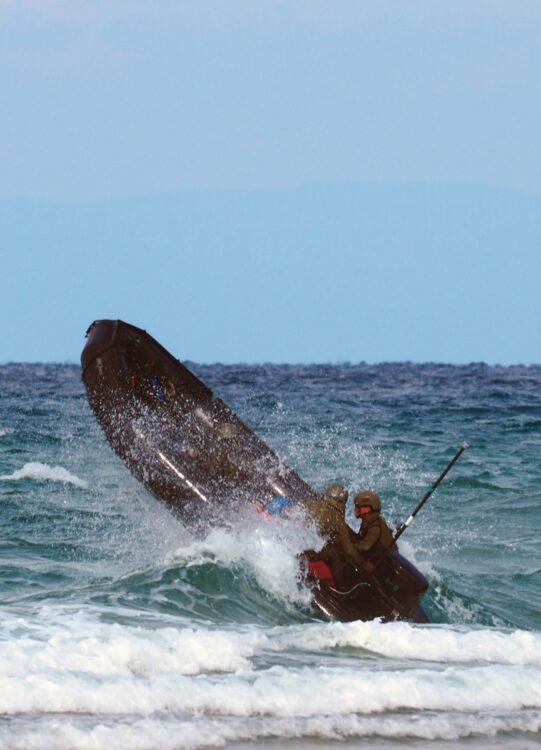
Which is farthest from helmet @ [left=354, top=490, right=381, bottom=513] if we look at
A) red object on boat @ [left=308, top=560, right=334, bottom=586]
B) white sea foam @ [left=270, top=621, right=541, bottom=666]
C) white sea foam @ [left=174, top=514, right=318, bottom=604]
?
white sea foam @ [left=270, top=621, right=541, bottom=666]

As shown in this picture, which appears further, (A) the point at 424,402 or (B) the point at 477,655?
(A) the point at 424,402

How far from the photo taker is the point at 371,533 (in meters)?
→ 12.2

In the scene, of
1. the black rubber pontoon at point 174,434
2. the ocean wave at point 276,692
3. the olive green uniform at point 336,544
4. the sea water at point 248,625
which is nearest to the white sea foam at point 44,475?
the sea water at point 248,625

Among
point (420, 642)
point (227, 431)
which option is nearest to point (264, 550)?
point (227, 431)

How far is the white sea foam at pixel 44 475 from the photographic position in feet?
68.5

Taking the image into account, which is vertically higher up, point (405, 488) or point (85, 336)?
point (85, 336)

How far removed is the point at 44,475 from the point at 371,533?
33.8 feet

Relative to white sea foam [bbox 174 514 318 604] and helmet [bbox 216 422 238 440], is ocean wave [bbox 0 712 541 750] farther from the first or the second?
helmet [bbox 216 422 238 440]

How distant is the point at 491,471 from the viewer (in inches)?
938

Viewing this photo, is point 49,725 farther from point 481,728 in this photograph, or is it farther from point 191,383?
point 191,383

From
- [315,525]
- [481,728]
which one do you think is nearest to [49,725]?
[481,728]

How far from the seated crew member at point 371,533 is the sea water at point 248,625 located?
785 millimetres

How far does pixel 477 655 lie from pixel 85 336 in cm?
808

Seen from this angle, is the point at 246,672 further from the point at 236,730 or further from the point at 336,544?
the point at 336,544
